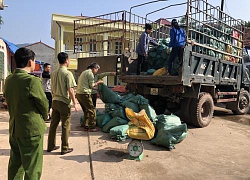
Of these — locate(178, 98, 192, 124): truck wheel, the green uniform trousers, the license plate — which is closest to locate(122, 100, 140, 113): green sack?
the green uniform trousers

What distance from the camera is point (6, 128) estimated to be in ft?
16.5

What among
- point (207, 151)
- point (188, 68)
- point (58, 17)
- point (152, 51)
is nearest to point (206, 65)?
point (188, 68)

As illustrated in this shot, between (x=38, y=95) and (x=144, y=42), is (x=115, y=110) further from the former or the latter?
(x=38, y=95)

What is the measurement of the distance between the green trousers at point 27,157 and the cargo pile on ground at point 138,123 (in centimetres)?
141

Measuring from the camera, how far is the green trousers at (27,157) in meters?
2.14

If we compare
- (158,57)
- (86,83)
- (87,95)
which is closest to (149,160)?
(87,95)

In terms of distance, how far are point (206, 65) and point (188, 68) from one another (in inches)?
36.1

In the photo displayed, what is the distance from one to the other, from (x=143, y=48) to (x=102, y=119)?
6.90 ft

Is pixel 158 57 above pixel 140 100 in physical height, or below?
above

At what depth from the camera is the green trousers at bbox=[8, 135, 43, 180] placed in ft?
7.04

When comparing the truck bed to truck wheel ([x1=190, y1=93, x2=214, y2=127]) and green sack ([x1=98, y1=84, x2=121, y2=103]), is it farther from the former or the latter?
truck wheel ([x1=190, y1=93, x2=214, y2=127])

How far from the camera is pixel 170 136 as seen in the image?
12.8ft

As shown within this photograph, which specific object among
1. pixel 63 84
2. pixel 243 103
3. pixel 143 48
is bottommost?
pixel 243 103

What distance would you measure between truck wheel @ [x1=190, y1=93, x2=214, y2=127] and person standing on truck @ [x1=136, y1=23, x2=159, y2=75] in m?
1.65
